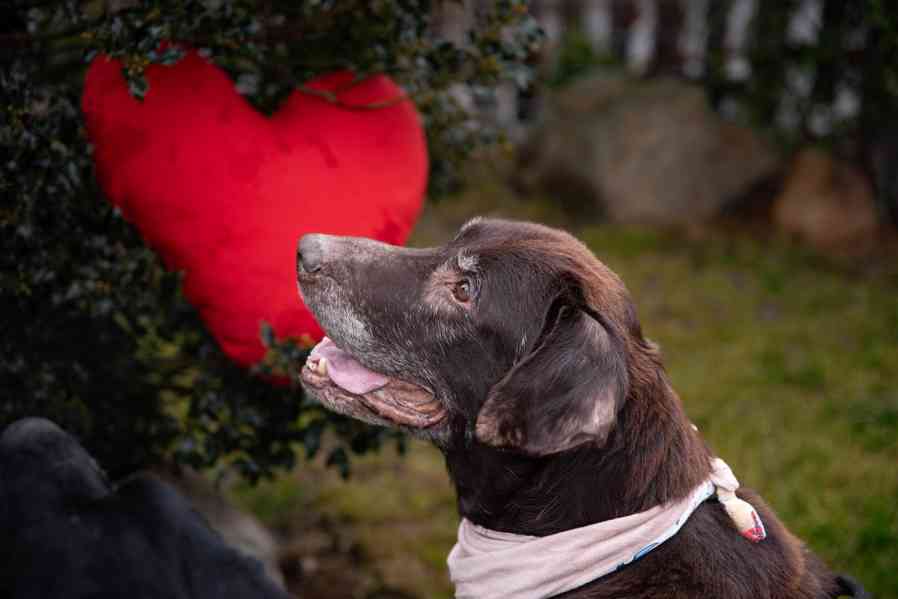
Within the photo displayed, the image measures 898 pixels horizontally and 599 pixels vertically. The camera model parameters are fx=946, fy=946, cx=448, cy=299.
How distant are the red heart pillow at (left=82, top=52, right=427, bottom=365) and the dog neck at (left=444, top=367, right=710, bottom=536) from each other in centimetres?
90

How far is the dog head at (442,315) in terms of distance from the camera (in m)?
2.48

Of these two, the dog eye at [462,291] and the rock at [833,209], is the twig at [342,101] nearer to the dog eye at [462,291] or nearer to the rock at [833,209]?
the dog eye at [462,291]

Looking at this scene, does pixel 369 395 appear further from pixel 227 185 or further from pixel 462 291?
pixel 227 185

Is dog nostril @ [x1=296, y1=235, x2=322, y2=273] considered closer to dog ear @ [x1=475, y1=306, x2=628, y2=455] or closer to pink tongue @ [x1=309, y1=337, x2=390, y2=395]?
pink tongue @ [x1=309, y1=337, x2=390, y2=395]

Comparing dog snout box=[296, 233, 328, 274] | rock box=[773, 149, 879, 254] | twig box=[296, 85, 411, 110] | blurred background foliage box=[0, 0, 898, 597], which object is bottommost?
rock box=[773, 149, 879, 254]

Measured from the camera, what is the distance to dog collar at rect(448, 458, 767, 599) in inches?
92.6

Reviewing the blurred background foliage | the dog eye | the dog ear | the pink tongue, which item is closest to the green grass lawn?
the blurred background foliage

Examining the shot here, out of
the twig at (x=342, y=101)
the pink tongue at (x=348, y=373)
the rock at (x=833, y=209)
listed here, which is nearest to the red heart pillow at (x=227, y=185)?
the twig at (x=342, y=101)

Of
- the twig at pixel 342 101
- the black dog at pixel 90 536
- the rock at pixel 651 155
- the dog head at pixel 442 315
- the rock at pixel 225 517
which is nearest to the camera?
the dog head at pixel 442 315

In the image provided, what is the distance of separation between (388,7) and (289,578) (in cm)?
245

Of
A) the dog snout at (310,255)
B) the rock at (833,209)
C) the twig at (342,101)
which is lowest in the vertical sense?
the rock at (833,209)

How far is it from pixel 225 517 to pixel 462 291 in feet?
6.51

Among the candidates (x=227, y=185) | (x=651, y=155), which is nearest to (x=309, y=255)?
(x=227, y=185)

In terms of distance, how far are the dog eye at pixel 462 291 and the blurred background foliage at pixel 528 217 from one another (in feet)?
2.12
